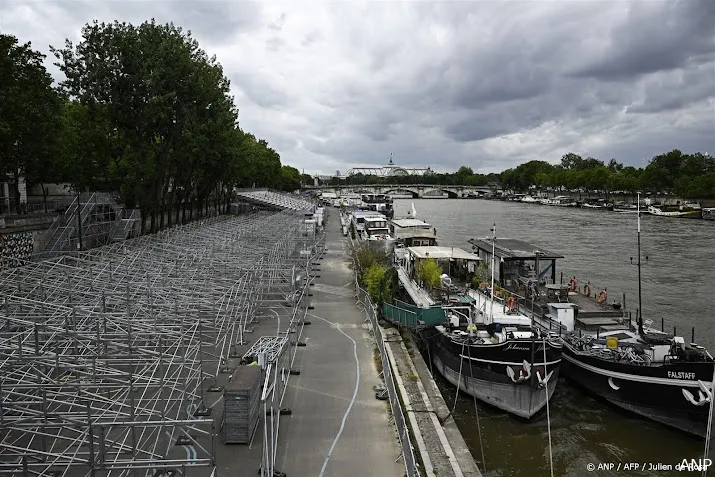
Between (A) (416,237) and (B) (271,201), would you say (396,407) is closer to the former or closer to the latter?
(A) (416,237)

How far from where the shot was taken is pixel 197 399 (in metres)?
17.0

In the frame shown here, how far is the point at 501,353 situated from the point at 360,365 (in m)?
5.12

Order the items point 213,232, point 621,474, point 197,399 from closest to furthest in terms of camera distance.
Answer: point 197,399, point 621,474, point 213,232

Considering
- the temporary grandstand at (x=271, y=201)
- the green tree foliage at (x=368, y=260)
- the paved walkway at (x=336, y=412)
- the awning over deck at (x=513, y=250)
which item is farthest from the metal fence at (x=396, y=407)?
the temporary grandstand at (x=271, y=201)

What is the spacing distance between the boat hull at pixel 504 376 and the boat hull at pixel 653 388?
6.65 ft

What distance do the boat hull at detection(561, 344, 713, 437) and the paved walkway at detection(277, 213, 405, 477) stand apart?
29.2 ft

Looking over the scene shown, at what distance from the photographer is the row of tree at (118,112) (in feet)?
118

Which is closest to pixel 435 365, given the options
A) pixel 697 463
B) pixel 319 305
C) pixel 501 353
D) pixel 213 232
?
pixel 501 353

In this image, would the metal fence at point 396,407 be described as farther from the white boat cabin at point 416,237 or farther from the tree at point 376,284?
the white boat cabin at point 416,237

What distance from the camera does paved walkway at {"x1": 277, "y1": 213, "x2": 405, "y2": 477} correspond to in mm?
14031

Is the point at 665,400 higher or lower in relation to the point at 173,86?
lower

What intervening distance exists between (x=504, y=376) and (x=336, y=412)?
762 centimetres

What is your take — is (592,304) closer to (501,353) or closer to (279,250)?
(501,353)

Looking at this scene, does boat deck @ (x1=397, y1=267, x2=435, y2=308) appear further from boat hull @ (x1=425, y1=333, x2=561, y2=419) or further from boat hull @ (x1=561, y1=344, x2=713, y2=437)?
boat hull @ (x1=561, y1=344, x2=713, y2=437)
